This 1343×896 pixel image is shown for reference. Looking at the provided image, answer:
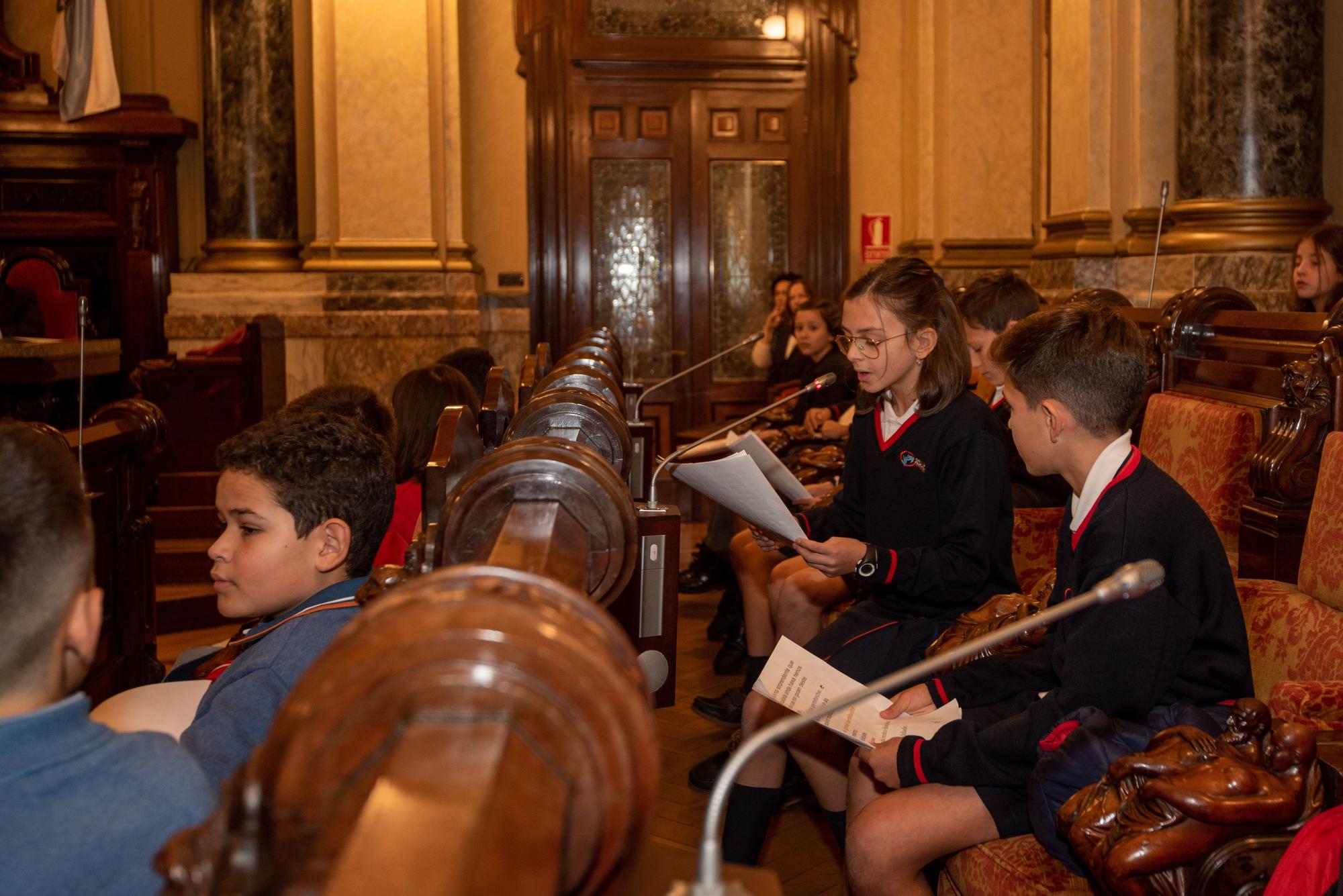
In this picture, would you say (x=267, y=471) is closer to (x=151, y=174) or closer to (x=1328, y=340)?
(x=1328, y=340)

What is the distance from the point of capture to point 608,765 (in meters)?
0.77

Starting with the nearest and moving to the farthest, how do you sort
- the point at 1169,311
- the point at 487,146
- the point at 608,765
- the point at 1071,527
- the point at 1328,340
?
1. the point at 608,765
2. the point at 1071,527
3. the point at 1328,340
4. the point at 1169,311
5. the point at 487,146

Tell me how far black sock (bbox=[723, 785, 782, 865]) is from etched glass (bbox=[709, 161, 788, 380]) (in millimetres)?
5882

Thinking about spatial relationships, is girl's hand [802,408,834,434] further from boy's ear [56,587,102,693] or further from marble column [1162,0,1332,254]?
boy's ear [56,587,102,693]

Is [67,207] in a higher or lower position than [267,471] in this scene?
higher

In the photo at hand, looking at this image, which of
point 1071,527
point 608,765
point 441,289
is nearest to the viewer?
point 608,765

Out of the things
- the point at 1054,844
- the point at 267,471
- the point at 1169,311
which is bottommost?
the point at 1054,844

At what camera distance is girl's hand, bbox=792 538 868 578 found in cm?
256

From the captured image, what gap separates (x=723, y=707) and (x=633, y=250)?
16.2 feet

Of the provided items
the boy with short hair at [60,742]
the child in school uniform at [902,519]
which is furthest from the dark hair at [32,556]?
the child in school uniform at [902,519]

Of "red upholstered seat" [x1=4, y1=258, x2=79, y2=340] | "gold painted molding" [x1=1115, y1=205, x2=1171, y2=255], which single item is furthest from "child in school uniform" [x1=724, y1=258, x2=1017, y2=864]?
"red upholstered seat" [x1=4, y1=258, x2=79, y2=340]

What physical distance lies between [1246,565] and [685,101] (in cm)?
598

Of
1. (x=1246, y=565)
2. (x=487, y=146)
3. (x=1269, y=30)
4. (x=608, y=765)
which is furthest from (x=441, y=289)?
(x=608, y=765)

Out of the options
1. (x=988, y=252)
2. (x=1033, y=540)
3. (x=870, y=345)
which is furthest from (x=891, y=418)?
(x=988, y=252)
